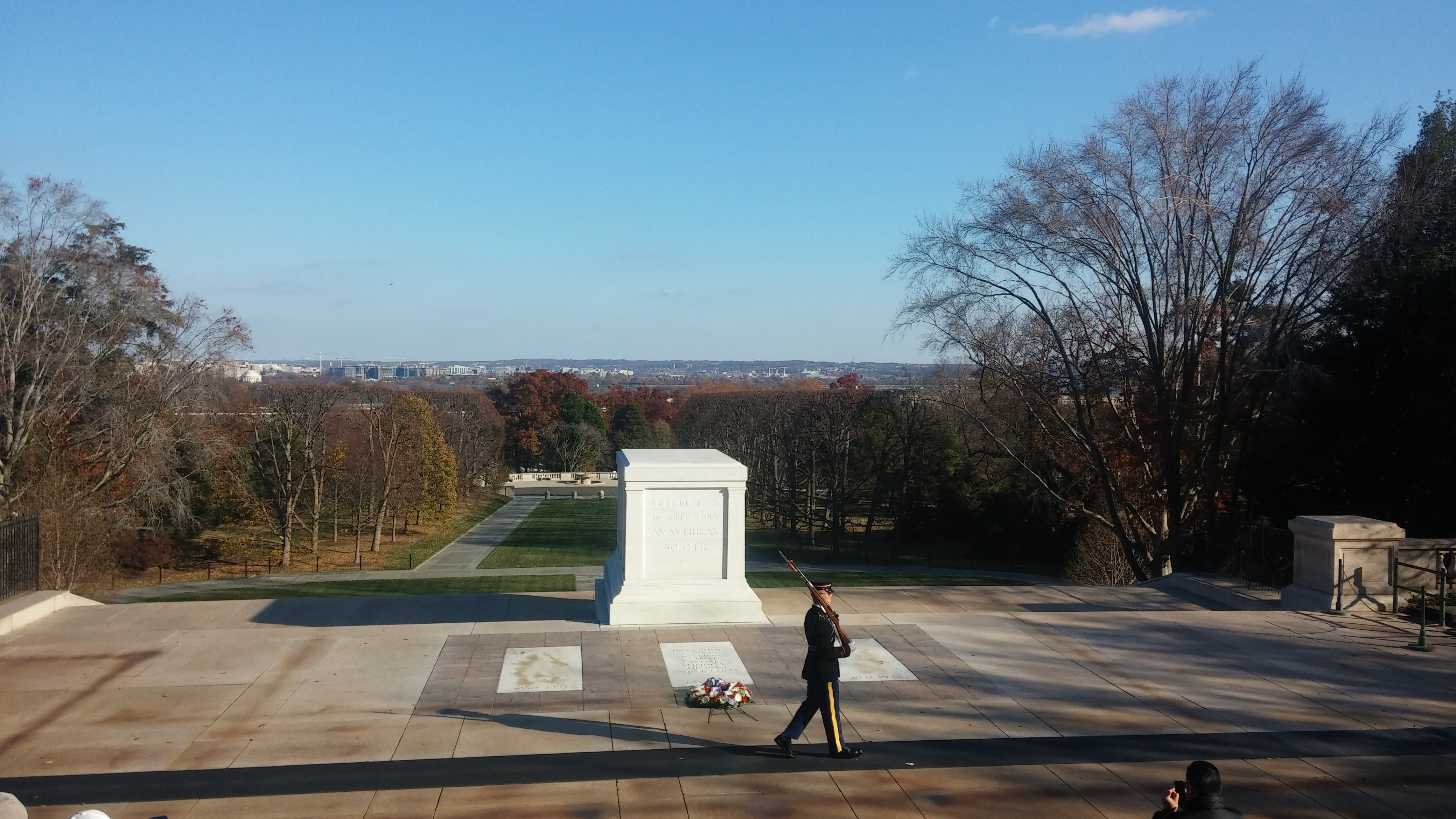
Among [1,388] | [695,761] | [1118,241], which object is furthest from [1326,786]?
[1,388]

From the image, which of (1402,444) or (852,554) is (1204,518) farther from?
(852,554)

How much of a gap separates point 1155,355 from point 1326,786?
51.9ft

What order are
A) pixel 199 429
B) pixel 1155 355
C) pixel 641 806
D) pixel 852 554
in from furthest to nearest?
pixel 852 554 → pixel 199 429 → pixel 1155 355 → pixel 641 806

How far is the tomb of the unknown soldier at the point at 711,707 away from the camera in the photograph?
6.94m

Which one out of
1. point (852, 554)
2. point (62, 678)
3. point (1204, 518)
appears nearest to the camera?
point (62, 678)

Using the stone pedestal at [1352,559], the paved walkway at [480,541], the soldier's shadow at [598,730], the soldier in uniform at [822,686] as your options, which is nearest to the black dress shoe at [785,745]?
the soldier in uniform at [822,686]

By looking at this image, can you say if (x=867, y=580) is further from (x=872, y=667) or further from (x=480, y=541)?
(x=480, y=541)

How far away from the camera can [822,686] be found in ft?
24.3

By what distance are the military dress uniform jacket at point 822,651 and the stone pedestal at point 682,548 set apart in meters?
4.25

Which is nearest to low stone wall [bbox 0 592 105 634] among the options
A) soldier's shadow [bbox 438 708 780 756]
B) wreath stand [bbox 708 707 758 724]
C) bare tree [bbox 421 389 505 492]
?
soldier's shadow [bbox 438 708 780 756]

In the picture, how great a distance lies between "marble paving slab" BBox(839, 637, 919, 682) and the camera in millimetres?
9812

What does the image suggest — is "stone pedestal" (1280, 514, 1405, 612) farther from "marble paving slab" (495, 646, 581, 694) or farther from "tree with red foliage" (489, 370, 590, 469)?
"tree with red foliage" (489, 370, 590, 469)

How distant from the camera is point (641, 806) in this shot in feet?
21.8

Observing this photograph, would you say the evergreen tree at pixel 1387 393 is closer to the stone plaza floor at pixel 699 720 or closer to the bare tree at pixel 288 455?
the stone plaza floor at pixel 699 720
